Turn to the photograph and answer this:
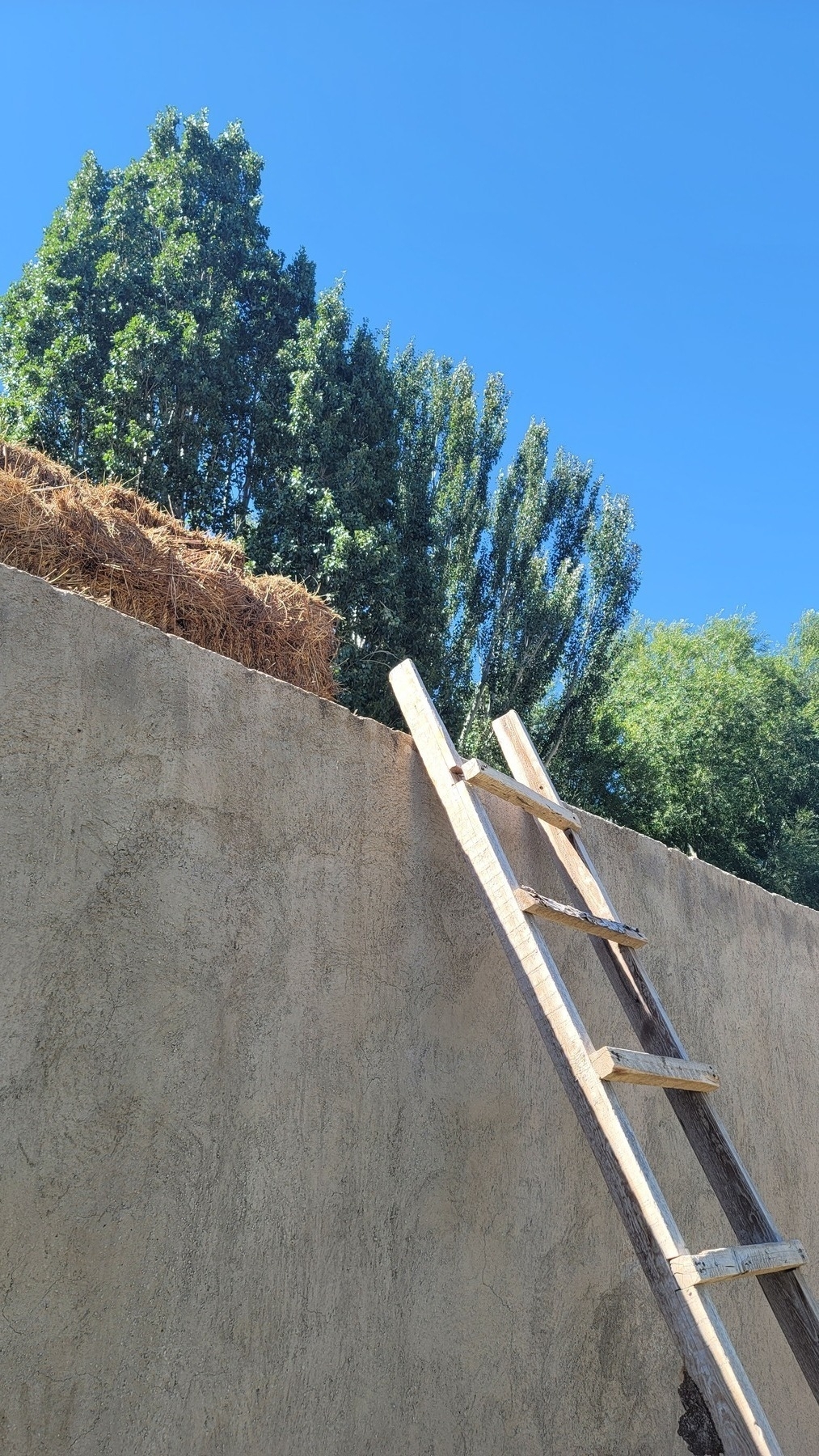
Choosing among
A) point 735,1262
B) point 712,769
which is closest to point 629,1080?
point 735,1262

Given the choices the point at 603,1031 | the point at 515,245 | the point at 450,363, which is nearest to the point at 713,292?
the point at 515,245

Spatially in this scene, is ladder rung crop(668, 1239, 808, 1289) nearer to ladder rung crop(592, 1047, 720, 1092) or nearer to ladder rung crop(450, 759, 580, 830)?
ladder rung crop(592, 1047, 720, 1092)

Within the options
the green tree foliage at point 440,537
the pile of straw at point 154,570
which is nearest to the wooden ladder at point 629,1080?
the pile of straw at point 154,570

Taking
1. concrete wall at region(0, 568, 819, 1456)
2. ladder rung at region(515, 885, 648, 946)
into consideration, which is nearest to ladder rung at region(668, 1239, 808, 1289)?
concrete wall at region(0, 568, 819, 1456)

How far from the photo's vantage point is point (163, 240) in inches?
690

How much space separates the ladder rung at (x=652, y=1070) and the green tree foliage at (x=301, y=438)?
1139 cm

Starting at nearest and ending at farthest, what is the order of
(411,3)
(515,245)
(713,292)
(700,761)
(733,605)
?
1. (411,3)
2. (700,761)
3. (733,605)
4. (515,245)
5. (713,292)

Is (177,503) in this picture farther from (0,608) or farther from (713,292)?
(713,292)

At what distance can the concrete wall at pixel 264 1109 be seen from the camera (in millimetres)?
1735

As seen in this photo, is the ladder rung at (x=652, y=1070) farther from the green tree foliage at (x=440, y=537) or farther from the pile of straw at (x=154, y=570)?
the green tree foliage at (x=440, y=537)

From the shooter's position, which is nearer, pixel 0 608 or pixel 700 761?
pixel 0 608

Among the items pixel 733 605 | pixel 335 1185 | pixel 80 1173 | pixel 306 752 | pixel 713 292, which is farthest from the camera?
pixel 713 292

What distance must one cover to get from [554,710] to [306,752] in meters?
15.7

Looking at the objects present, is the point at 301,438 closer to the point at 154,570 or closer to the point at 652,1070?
the point at 154,570
